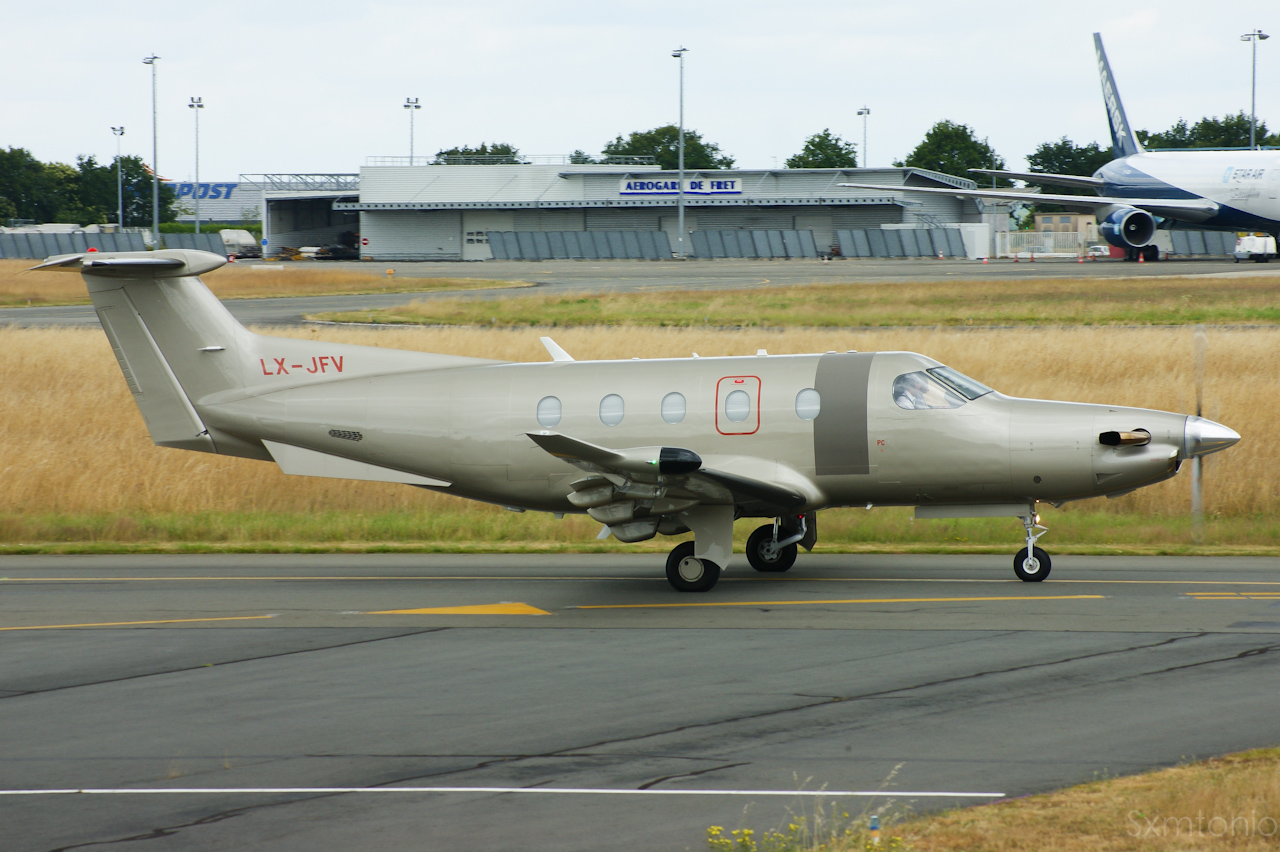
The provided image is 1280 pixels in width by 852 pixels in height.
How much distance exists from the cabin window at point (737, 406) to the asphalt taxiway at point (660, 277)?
28871 millimetres

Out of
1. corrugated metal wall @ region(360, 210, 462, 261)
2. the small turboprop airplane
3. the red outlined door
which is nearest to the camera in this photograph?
the small turboprop airplane

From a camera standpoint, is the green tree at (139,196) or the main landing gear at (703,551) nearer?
the main landing gear at (703,551)

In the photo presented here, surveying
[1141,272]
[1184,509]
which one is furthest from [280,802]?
[1141,272]

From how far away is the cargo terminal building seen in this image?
8881 cm

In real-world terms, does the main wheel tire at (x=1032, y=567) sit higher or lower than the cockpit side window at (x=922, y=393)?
lower

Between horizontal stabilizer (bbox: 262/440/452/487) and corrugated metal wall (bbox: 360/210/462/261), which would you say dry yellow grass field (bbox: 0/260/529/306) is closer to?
corrugated metal wall (bbox: 360/210/462/261)

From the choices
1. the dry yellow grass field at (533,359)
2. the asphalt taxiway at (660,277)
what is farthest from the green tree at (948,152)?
the dry yellow grass field at (533,359)

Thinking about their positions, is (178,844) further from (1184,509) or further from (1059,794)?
(1184,509)

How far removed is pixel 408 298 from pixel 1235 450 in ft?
124

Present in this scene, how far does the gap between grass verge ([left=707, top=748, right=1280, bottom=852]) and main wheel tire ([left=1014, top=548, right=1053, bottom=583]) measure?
6.98 m

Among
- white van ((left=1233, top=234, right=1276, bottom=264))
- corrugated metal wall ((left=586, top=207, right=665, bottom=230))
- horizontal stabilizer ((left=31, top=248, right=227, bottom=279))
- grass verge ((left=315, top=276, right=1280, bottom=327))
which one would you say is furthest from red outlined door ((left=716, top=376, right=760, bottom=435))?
corrugated metal wall ((left=586, top=207, right=665, bottom=230))

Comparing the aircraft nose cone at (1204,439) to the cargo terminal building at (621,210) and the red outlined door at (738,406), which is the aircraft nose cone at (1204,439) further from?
the cargo terminal building at (621,210)

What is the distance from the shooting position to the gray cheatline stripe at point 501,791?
Answer: 6.89m

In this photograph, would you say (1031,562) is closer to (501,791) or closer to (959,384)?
(959,384)
